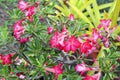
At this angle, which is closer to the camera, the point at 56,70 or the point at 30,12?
the point at 56,70

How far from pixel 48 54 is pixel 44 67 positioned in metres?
0.11

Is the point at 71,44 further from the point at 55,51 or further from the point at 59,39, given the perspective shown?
the point at 55,51

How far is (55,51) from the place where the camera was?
1.61 metres

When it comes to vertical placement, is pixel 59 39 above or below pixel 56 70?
above

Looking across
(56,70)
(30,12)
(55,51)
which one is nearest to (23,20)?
(30,12)

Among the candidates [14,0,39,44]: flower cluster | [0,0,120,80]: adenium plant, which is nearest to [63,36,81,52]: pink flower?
[0,0,120,80]: adenium plant

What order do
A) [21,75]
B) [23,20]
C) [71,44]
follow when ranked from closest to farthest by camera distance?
[71,44], [21,75], [23,20]

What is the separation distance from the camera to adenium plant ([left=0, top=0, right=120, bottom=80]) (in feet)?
4.79

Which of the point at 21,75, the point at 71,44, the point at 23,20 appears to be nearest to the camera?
the point at 71,44

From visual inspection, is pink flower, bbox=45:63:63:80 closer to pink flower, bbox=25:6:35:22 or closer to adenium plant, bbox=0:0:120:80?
adenium plant, bbox=0:0:120:80

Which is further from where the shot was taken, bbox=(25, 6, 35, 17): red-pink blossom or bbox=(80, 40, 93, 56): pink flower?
bbox=(25, 6, 35, 17): red-pink blossom

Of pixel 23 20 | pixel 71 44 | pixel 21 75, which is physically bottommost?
pixel 21 75

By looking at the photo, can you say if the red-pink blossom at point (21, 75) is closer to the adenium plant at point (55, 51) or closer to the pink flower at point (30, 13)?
the adenium plant at point (55, 51)

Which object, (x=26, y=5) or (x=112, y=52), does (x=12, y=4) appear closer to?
(x=26, y=5)
